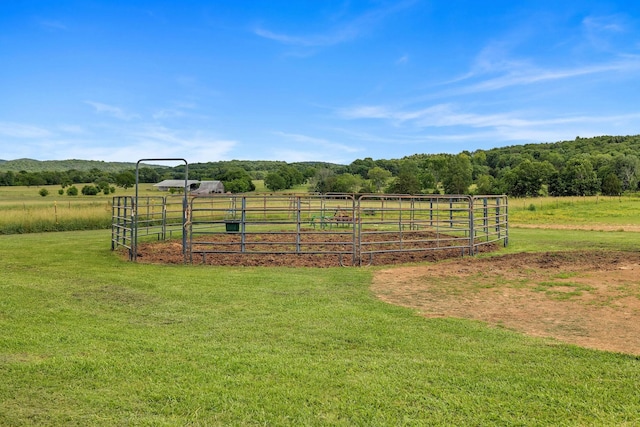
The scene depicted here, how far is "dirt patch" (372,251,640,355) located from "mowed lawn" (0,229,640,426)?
0.58 m

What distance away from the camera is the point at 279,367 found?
4.12 m

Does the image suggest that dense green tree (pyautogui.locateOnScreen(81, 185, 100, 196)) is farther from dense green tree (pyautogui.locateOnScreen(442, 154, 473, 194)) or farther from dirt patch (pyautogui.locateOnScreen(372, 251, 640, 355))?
dirt patch (pyautogui.locateOnScreen(372, 251, 640, 355))

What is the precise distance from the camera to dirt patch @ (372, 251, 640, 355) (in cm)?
563

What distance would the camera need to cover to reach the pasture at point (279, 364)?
3326 millimetres

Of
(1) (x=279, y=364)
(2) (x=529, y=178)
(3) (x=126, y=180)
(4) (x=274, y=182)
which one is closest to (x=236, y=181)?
(4) (x=274, y=182)

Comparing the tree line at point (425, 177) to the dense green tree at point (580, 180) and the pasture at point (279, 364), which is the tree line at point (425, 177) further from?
the pasture at point (279, 364)

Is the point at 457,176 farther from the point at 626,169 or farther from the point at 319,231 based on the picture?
the point at 319,231

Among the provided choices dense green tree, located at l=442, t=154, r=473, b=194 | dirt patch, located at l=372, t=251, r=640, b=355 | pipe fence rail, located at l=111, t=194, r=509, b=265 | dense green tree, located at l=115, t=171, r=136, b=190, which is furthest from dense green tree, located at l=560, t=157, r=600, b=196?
dirt patch, located at l=372, t=251, r=640, b=355

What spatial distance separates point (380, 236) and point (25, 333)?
46.3 ft

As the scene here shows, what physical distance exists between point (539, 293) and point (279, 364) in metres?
5.31

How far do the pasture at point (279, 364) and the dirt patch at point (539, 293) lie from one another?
16.0 inches

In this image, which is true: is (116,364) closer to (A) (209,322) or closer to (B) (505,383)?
(A) (209,322)

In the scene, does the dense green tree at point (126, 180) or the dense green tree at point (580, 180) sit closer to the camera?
the dense green tree at point (126, 180)

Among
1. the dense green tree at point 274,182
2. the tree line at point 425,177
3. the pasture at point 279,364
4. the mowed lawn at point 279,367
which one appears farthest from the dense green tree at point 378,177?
the mowed lawn at point 279,367
